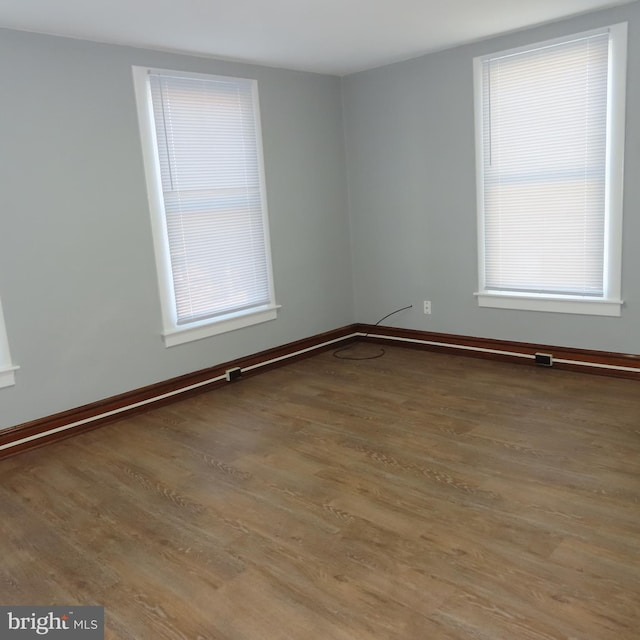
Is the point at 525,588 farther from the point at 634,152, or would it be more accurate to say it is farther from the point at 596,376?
the point at 634,152

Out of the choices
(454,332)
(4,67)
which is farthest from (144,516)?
A: (454,332)

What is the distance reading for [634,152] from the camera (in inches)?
144

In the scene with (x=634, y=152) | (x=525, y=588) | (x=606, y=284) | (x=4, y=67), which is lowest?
→ (x=525, y=588)

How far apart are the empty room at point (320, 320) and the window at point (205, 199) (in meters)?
0.02

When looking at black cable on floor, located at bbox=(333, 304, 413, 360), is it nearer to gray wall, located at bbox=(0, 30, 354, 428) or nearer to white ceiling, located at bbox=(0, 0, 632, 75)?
gray wall, located at bbox=(0, 30, 354, 428)

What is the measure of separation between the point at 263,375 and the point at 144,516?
2.05m

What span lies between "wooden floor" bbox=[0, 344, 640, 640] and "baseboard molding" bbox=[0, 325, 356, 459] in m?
0.10

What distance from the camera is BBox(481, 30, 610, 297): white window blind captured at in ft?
12.4

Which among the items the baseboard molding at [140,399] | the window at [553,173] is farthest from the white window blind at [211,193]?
the window at [553,173]

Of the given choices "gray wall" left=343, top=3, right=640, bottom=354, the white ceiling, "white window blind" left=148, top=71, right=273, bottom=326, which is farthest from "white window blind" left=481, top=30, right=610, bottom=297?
"white window blind" left=148, top=71, right=273, bottom=326

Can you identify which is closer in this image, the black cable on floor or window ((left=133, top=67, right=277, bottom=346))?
window ((left=133, top=67, right=277, bottom=346))

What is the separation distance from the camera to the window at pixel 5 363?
326cm

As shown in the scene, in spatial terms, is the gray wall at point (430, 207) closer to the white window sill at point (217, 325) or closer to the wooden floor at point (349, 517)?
the wooden floor at point (349, 517)

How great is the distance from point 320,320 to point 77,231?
7.26 feet
